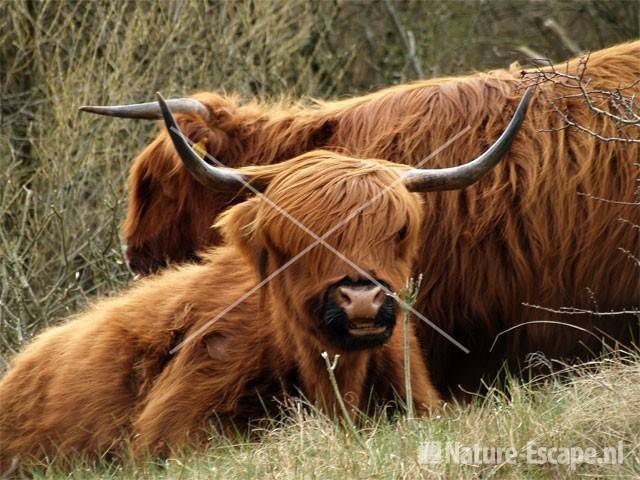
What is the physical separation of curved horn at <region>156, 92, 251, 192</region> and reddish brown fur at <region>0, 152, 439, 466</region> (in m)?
0.10

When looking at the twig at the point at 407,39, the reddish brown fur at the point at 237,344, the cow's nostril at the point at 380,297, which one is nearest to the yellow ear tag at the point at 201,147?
the reddish brown fur at the point at 237,344

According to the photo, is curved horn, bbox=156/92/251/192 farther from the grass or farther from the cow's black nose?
the grass

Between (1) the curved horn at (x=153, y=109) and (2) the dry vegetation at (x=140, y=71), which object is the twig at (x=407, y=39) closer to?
(2) the dry vegetation at (x=140, y=71)

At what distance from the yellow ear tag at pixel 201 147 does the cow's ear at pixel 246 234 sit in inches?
60.4

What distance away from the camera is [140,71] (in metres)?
10.2

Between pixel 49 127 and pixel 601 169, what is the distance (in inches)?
199

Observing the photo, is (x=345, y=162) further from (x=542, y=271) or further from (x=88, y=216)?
(x=88, y=216)

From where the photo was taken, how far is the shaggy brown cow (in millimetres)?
4965

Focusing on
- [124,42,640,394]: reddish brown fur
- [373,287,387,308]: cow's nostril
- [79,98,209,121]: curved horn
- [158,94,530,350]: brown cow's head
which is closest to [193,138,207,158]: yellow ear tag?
[79,98,209,121]: curved horn

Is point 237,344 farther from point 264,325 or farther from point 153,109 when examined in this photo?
point 153,109

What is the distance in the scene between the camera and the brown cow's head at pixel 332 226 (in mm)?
4766

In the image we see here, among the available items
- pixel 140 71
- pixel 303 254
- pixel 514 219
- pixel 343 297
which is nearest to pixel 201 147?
pixel 514 219

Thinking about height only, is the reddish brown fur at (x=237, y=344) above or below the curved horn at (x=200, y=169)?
below

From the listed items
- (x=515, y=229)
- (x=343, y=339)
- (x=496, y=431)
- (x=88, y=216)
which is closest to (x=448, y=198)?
(x=515, y=229)
